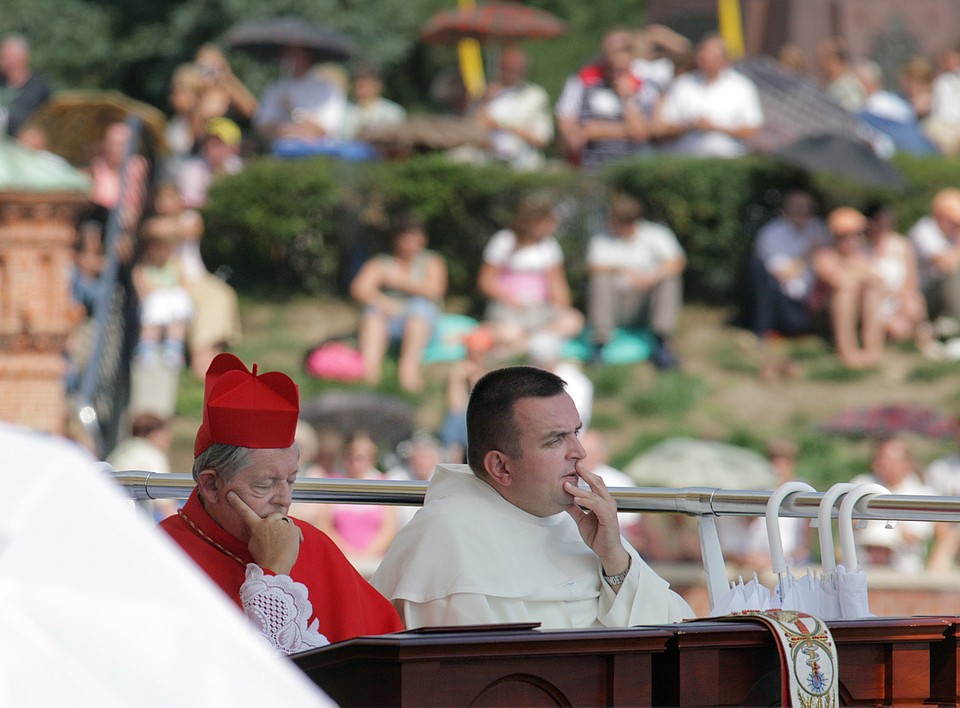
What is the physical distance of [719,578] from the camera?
4.16m

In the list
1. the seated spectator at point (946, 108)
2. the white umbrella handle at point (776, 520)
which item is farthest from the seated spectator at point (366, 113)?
the white umbrella handle at point (776, 520)

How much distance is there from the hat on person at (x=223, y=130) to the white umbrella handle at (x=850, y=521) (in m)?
13.8


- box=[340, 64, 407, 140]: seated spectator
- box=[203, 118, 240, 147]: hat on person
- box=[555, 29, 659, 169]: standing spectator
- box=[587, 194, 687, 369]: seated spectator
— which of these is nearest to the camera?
box=[587, 194, 687, 369]: seated spectator

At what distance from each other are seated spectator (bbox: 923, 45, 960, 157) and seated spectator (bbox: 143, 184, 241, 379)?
7645mm

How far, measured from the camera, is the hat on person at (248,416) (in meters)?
4.15

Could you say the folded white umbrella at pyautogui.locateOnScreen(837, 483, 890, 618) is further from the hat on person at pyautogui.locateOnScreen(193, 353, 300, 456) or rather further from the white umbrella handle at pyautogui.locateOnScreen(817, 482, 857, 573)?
the hat on person at pyautogui.locateOnScreen(193, 353, 300, 456)

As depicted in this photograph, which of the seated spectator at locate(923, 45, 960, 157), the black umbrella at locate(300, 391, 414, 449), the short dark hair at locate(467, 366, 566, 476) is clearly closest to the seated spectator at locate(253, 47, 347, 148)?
the black umbrella at locate(300, 391, 414, 449)

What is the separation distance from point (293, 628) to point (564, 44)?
2668 centimetres

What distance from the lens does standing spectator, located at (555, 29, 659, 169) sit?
52.1 ft

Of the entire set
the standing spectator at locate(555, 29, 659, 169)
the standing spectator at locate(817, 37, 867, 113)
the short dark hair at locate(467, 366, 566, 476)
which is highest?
the standing spectator at locate(817, 37, 867, 113)

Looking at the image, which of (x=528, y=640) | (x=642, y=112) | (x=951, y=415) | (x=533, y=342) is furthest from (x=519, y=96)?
(x=528, y=640)

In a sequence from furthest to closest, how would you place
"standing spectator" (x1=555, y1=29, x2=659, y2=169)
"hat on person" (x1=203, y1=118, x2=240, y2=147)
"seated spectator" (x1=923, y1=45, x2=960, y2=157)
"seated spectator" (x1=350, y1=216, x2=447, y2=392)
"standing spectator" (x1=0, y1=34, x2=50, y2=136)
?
1. "seated spectator" (x1=923, y1=45, x2=960, y2=157)
2. "hat on person" (x1=203, y1=118, x2=240, y2=147)
3. "standing spectator" (x1=0, y1=34, x2=50, y2=136)
4. "standing spectator" (x1=555, y1=29, x2=659, y2=169)
5. "seated spectator" (x1=350, y1=216, x2=447, y2=392)

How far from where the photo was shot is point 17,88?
16.5m

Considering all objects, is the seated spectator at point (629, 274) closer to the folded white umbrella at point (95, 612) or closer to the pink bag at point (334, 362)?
the pink bag at point (334, 362)
